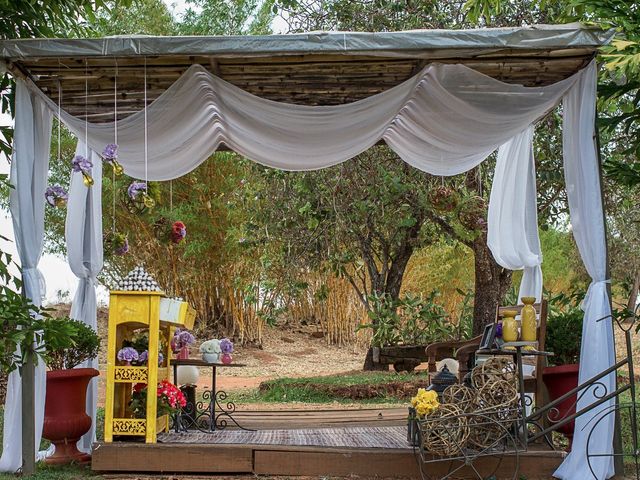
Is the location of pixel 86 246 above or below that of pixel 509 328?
above

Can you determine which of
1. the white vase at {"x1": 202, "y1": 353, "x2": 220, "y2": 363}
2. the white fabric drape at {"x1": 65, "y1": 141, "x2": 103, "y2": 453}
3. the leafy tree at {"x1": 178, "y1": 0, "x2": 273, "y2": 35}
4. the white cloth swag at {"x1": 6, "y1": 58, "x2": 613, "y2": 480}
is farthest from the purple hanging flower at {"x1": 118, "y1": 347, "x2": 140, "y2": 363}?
the leafy tree at {"x1": 178, "y1": 0, "x2": 273, "y2": 35}

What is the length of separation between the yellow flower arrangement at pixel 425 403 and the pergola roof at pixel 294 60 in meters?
1.98

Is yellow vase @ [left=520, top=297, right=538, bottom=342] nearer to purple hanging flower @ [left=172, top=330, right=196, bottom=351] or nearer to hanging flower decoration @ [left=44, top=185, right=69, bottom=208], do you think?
purple hanging flower @ [left=172, top=330, right=196, bottom=351]

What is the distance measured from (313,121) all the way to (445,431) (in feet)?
7.06

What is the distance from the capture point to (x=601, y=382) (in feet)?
16.1

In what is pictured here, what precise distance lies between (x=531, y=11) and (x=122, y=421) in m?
6.04

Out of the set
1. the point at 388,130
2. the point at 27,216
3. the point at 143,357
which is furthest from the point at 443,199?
the point at 27,216

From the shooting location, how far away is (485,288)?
9.95 meters

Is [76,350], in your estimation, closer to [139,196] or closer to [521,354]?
[139,196]

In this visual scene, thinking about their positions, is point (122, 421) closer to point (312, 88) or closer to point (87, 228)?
point (87, 228)

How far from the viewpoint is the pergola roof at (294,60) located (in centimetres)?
507

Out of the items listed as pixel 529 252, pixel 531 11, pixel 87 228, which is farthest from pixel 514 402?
pixel 531 11

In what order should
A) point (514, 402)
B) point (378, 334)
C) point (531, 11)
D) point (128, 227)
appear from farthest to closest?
point (128, 227) → point (378, 334) → point (531, 11) → point (514, 402)

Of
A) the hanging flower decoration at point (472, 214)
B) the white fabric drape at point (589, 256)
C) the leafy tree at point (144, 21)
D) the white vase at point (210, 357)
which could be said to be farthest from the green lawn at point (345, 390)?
the leafy tree at point (144, 21)
